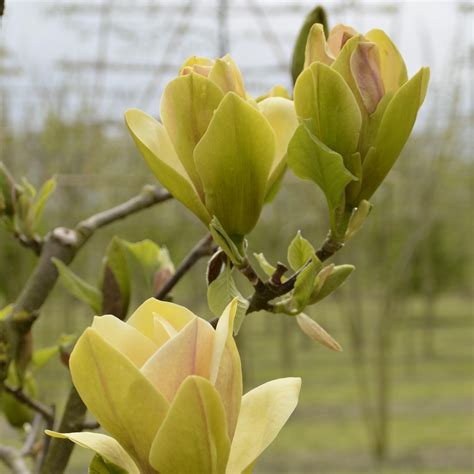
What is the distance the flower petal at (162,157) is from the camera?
0.91 ft

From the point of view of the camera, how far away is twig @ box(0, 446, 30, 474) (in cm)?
44

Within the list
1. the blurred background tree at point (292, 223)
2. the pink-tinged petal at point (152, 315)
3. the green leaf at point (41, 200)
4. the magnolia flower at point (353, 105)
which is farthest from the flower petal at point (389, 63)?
the blurred background tree at point (292, 223)

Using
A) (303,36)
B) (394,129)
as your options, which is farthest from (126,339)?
(303,36)

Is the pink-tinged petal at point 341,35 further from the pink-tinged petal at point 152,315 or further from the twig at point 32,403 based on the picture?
the twig at point 32,403

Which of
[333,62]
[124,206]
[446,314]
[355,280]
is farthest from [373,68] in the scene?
[446,314]

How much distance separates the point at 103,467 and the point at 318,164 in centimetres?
12

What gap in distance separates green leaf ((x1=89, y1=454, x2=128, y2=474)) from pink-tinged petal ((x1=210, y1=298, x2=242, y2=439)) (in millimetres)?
33

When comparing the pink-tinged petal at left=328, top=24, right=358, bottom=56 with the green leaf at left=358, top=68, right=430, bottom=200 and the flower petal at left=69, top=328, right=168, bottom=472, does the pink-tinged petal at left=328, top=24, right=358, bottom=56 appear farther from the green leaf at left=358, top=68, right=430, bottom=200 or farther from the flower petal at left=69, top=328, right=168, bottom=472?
the flower petal at left=69, top=328, right=168, bottom=472

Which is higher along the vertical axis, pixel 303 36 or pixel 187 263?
pixel 303 36

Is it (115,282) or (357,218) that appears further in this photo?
(115,282)

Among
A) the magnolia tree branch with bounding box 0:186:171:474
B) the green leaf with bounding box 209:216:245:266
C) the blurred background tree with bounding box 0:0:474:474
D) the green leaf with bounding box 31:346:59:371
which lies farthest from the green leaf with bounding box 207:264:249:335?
the blurred background tree with bounding box 0:0:474:474

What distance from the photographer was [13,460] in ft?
1.47

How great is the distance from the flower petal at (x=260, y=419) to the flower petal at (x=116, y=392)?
0.09ft

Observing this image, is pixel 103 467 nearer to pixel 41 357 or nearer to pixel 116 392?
pixel 116 392
